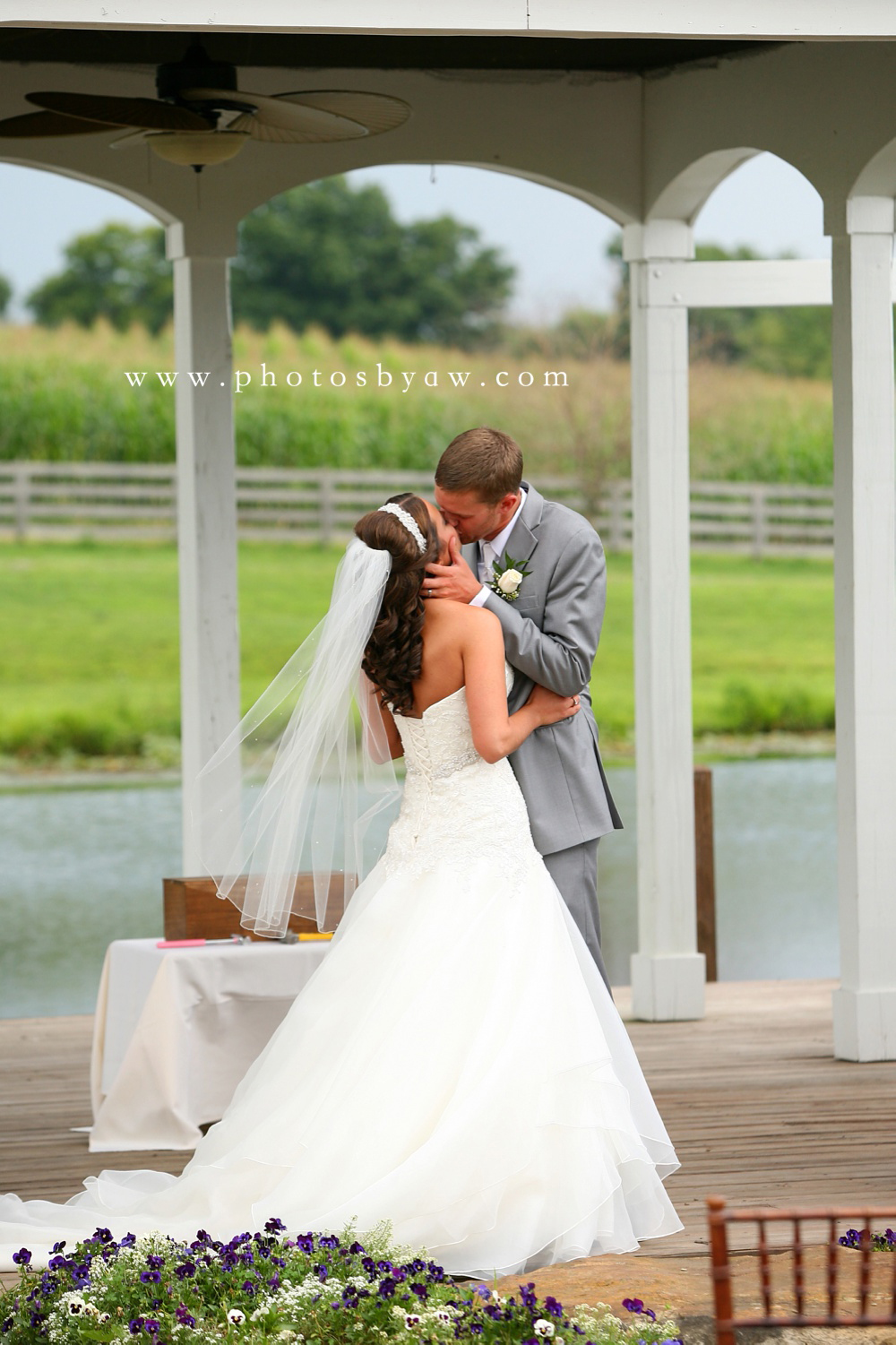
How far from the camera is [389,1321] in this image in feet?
10.3

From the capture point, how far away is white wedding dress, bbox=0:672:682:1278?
141 inches

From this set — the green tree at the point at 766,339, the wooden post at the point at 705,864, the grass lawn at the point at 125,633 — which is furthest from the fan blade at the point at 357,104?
the green tree at the point at 766,339

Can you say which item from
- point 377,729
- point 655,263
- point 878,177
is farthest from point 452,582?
point 655,263

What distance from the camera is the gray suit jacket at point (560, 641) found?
13.1ft

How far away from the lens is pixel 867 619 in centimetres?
577

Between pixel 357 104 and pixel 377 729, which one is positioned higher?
pixel 357 104

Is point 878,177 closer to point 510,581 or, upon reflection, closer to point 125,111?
point 125,111

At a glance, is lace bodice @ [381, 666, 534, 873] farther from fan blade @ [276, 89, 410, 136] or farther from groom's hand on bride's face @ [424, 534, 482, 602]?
fan blade @ [276, 89, 410, 136]

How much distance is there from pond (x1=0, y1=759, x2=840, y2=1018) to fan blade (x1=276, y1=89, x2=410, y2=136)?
5.53 meters

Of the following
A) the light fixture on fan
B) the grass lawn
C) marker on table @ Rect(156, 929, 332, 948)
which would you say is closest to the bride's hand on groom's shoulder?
marker on table @ Rect(156, 929, 332, 948)

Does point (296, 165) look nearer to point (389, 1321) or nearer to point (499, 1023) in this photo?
point (499, 1023)

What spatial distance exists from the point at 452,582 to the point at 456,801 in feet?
1.67

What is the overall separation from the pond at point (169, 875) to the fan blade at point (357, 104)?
18.2ft

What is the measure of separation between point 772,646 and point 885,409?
1754 cm
